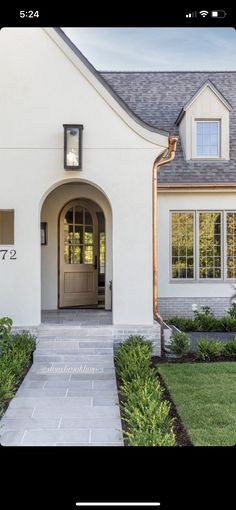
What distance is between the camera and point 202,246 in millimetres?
10422

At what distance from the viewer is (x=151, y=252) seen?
6742 mm

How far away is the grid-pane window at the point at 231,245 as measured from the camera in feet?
34.0

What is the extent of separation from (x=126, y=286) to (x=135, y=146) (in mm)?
2388

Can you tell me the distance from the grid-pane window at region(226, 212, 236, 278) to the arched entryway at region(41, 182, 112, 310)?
340 cm

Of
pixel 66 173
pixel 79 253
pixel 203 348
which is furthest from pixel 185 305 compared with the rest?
pixel 66 173

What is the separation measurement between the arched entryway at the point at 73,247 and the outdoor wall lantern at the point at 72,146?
2153 millimetres

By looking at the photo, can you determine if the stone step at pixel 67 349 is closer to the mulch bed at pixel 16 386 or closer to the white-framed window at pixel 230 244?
the mulch bed at pixel 16 386

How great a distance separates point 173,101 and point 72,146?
635 cm
